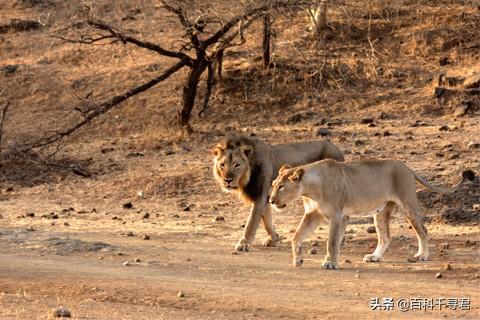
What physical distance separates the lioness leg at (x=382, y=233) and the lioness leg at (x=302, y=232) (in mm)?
731

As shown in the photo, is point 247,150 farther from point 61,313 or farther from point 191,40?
point 191,40

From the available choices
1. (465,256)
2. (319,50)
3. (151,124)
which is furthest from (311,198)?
(319,50)

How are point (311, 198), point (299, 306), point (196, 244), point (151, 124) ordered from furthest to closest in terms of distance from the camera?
1. point (151, 124)
2. point (196, 244)
3. point (311, 198)
4. point (299, 306)

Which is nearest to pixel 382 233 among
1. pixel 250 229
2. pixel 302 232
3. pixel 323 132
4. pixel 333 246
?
pixel 333 246

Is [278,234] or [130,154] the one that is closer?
[278,234]

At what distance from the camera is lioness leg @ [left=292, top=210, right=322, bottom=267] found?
32.6 ft

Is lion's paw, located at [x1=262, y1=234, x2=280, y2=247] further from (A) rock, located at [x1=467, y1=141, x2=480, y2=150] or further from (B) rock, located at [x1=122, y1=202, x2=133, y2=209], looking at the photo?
(A) rock, located at [x1=467, y1=141, x2=480, y2=150]

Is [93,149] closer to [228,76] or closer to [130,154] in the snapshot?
[130,154]

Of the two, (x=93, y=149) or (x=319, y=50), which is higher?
(x=319, y=50)

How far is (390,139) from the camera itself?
52.2 feet

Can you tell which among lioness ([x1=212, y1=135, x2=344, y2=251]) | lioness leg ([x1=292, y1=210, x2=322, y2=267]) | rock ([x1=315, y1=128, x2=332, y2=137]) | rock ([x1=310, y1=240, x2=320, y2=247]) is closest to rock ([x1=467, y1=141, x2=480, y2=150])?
rock ([x1=315, y1=128, x2=332, y2=137])

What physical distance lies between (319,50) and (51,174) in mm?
6441

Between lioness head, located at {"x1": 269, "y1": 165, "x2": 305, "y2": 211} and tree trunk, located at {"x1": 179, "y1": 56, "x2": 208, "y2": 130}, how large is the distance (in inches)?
320

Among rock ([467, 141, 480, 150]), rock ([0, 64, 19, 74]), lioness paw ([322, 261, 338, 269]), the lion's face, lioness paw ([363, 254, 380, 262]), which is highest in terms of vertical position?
rock ([0, 64, 19, 74])
